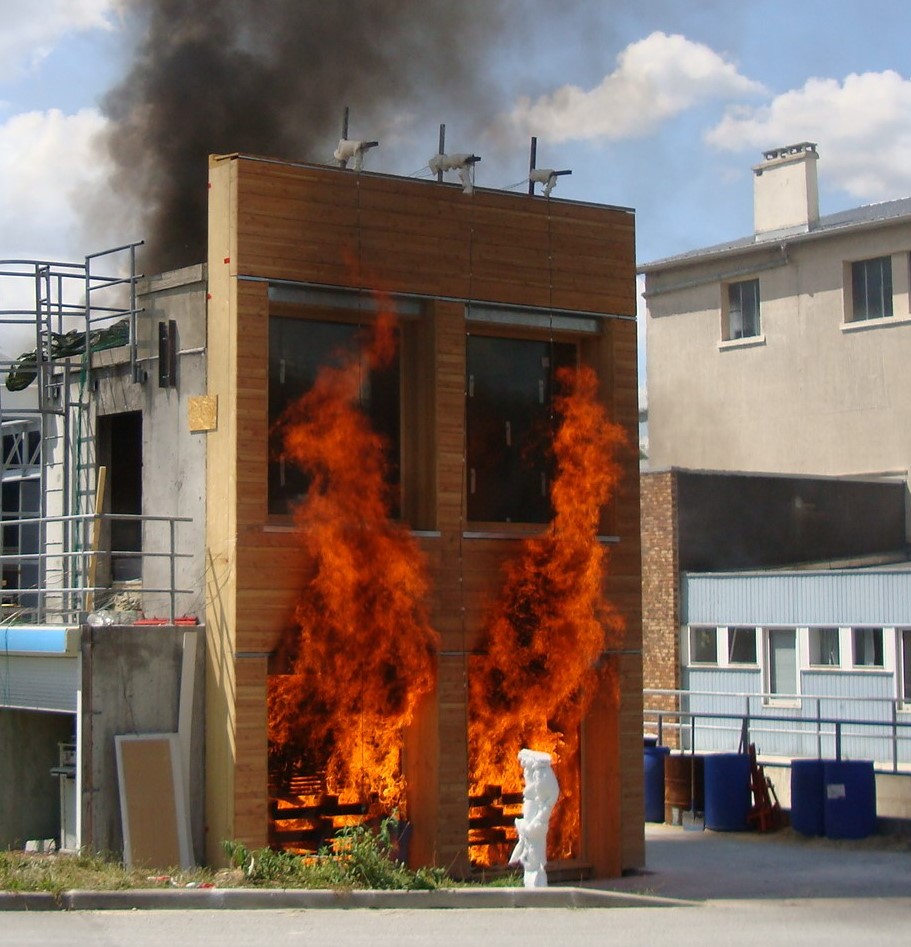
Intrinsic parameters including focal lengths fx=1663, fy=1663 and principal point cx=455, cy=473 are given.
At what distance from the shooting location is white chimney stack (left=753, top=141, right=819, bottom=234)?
38.1m

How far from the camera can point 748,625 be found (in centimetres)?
2911

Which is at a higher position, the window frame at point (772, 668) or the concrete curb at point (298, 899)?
the window frame at point (772, 668)

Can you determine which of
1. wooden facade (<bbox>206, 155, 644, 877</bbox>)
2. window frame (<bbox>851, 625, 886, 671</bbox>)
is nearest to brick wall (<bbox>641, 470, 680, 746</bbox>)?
window frame (<bbox>851, 625, 886, 671</bbox>)

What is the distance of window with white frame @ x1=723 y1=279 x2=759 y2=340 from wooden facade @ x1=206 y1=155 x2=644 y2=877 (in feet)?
68.4

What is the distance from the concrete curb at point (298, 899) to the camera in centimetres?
1305

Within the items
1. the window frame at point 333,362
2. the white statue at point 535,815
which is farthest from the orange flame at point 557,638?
the white statue at point 535,815

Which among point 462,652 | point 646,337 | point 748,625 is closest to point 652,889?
point 462,652

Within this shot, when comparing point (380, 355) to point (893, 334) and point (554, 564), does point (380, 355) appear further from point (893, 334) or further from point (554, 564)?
point (893, 334)

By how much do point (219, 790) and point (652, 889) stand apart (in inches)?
171

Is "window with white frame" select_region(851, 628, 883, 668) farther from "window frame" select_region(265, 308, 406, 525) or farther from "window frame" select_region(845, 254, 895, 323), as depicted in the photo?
"window frame" select_region(265, 308, 406, 525)

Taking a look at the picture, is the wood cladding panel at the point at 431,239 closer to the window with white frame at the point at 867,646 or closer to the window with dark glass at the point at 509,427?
the window with dark glass at the point at 509,427

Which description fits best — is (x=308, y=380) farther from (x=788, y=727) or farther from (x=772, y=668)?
(x=772, y=668)

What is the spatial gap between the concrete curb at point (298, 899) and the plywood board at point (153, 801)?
5.86ft

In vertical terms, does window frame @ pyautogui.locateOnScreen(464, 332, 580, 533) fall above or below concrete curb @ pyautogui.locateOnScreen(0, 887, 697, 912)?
above
